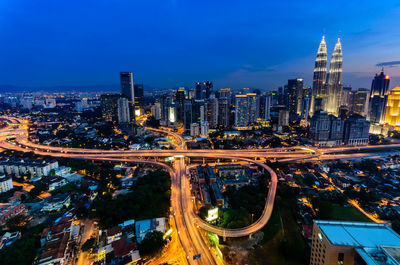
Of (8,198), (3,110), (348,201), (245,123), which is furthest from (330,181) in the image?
(3,110)

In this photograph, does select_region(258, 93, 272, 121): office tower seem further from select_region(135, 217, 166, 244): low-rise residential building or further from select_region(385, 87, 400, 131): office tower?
select_region(135, 217, 166, 244): low-rise residential building

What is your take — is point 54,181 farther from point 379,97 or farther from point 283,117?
point 379,97

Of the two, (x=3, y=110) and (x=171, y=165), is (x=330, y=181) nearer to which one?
(x=171, y=165)

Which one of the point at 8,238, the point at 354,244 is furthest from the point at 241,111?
the point at 8,238

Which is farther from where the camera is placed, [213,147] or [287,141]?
[287,141]

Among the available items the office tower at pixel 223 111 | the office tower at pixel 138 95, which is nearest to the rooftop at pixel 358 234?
the office tower at pixel 223 111

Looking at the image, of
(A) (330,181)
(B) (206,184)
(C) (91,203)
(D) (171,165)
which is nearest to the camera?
(C) (91,203)
